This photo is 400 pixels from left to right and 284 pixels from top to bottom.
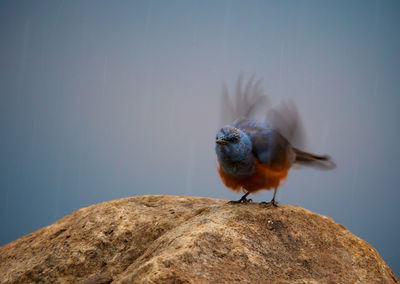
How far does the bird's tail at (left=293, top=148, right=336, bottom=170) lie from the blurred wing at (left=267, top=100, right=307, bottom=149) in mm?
557

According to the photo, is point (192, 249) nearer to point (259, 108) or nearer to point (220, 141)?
point (220, 141)

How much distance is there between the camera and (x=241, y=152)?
435 centimetres

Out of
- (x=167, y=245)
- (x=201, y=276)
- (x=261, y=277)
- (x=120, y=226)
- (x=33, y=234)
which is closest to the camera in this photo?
(x=201, y=276)

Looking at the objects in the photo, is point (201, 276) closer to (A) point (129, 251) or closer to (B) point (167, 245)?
(B) point (167, 245)

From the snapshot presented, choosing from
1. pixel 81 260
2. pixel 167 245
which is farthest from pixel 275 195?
pixel 81 260

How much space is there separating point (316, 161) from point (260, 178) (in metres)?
1.29

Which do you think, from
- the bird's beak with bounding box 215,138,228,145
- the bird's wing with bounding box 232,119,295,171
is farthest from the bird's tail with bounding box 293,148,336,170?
the bird's beak with bounding box 215,138,228,145

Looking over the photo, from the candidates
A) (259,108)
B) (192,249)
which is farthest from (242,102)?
(192,249)

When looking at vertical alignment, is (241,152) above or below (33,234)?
above


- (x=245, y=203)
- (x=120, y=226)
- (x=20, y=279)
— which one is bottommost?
(x=20, y=279)

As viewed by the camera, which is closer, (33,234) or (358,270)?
(358,270)

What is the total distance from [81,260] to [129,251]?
548 mm

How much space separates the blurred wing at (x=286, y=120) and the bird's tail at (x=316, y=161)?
56 centimetres

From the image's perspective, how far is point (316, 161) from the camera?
5.42m
